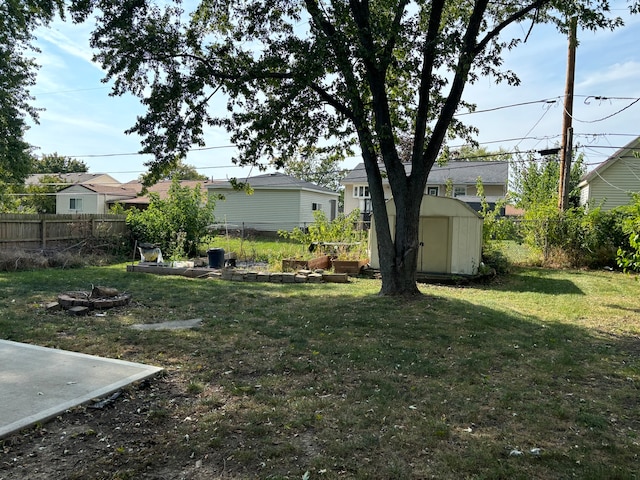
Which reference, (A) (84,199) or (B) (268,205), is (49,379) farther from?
(A) (84,199)

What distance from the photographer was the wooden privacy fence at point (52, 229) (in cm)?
1313

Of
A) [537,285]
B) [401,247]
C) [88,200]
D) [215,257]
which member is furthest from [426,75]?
[88,200]

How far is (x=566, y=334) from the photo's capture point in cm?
618

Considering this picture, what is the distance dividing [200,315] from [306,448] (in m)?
4.29

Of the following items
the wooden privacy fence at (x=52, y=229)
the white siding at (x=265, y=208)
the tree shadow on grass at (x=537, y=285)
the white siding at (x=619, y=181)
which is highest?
the white siding at (x=619, y=181)

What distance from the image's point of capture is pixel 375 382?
13.2ft

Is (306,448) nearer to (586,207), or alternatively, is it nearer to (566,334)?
(566,334)

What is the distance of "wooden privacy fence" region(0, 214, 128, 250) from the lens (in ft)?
43.1

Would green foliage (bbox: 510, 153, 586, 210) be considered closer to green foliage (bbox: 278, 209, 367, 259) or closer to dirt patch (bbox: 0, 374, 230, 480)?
green foliage (bbox: 278, 209, 367, 259)


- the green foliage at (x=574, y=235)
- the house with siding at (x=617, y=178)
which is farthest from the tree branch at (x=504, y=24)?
the house with siding at (x=617, y=178)

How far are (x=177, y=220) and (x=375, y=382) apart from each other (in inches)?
497

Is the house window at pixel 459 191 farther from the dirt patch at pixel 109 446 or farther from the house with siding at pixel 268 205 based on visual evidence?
the dirt patch at pixel 109 446

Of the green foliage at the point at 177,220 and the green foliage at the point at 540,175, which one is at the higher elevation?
the green foliage at the point at 540,175

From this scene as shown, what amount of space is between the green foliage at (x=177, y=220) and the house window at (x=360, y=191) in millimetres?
13743
